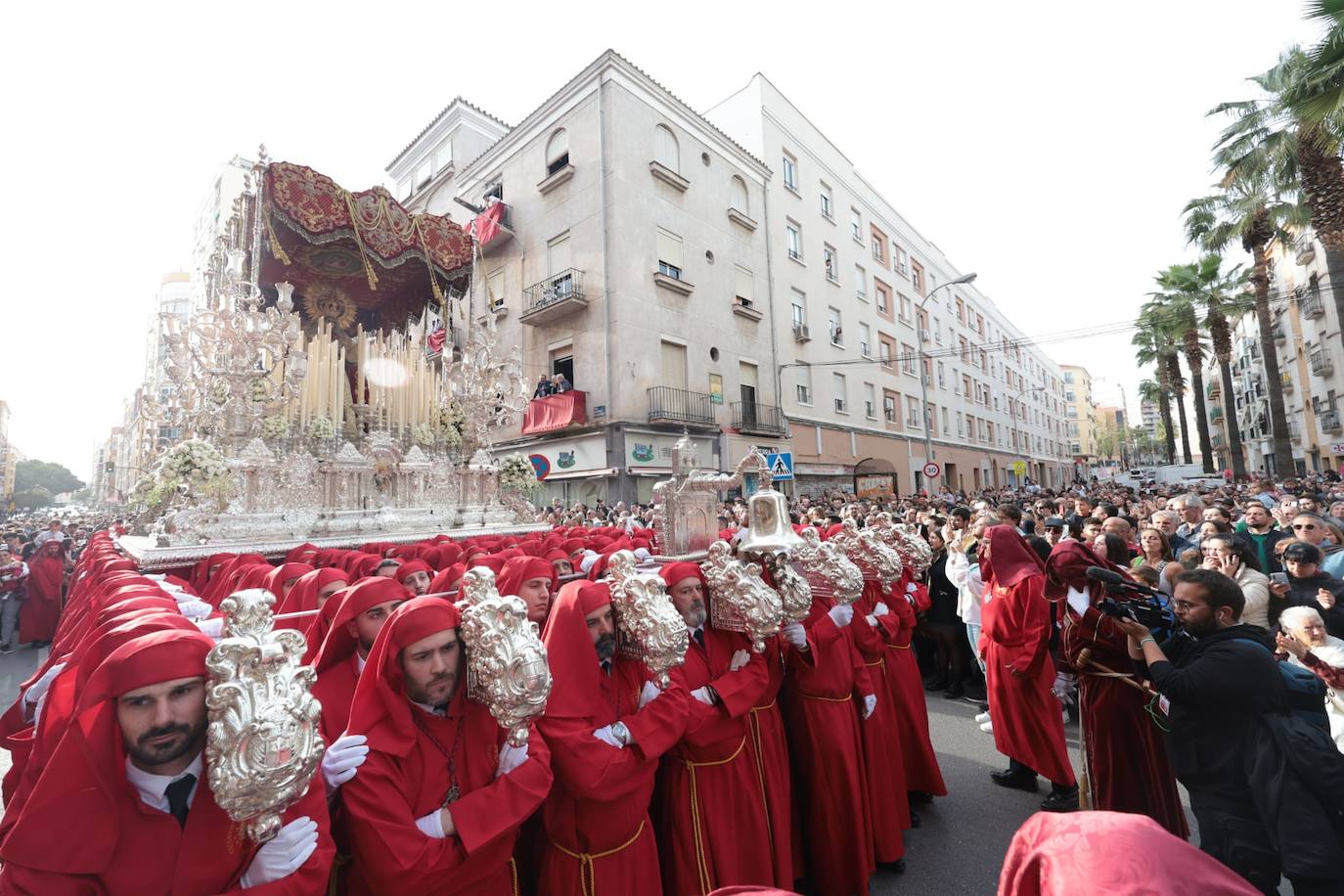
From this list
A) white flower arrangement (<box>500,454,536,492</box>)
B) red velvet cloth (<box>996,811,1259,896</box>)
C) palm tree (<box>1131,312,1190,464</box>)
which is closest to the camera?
red velvet cloth (<box>996,811,1259,896</box>)

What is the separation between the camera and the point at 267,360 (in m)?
9.05

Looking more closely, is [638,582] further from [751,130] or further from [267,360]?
[751,130]

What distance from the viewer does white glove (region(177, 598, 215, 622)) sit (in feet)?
11.1

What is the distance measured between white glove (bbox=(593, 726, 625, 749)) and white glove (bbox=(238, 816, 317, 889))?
3.13ft

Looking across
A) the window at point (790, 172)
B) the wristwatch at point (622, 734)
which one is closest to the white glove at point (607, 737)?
the wristwatch at point (622, 734)

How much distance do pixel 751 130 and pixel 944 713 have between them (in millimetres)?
22183

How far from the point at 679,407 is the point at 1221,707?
600 inches

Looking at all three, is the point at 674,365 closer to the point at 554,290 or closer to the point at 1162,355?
the point at 554,290

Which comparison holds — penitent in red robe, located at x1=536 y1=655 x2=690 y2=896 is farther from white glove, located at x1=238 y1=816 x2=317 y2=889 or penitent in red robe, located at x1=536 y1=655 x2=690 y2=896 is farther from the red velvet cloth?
the red velvet cloth

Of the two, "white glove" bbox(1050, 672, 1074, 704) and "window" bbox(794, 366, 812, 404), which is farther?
"window" bbox(794, 366, 812, 404)

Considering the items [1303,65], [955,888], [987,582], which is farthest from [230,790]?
[1303,65]

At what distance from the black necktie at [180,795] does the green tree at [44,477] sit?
9115 centimetres

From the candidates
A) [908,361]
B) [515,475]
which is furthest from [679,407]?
[908,361]

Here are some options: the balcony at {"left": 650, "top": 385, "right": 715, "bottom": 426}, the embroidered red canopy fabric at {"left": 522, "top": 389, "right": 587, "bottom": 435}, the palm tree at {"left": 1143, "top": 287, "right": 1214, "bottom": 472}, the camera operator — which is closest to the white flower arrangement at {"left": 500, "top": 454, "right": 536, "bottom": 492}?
the embroidered red canopy fabric at {"left": 522, "top": 389, "right": 587, "bottom": 435}
